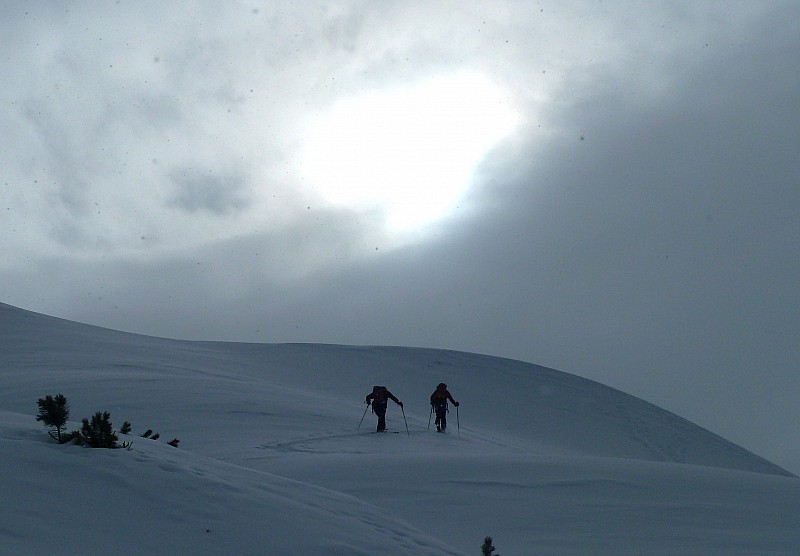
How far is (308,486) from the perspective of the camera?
311 inches

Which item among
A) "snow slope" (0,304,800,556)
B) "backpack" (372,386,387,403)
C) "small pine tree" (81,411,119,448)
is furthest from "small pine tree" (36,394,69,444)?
"backpack" (372,386,387,403)

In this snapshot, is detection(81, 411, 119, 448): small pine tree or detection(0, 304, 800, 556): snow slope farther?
detection(81, 411, 119, 448): small pine tree

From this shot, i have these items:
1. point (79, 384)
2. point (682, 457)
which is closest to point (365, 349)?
point (682, 457)

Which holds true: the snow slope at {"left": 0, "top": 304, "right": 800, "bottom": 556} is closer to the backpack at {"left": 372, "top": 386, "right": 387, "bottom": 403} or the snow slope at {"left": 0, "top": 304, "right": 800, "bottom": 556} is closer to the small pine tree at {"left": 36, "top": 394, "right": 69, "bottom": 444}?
the small pine tree at {"left": 36, "top": 394, "right": 69, "bottom": 444}

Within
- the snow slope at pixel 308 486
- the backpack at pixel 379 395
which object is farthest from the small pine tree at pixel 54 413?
the backpack at pixel 379 395

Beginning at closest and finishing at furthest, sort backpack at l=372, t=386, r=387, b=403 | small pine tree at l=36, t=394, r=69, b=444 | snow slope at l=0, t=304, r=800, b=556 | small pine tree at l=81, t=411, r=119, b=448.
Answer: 1. snow slope at l=0, t=304, r=800, b=556
2. small pine tree at l=81, t=411, r=119, b=448
3. small pine tree at l=36, t=394, r=69, b=444
4. backpack at l=372, t=386, r=387, b=403

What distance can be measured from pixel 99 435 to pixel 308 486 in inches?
86.9

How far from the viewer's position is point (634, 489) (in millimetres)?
9625

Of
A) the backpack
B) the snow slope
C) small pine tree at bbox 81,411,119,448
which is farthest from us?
the backpack

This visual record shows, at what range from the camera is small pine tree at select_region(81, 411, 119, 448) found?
260 inches

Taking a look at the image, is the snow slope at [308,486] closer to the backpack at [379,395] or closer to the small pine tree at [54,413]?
the small pine tree at [54,413]

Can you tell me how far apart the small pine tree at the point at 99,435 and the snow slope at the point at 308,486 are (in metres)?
0.15

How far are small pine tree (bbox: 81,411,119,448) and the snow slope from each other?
0.15m

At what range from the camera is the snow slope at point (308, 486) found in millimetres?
5680
